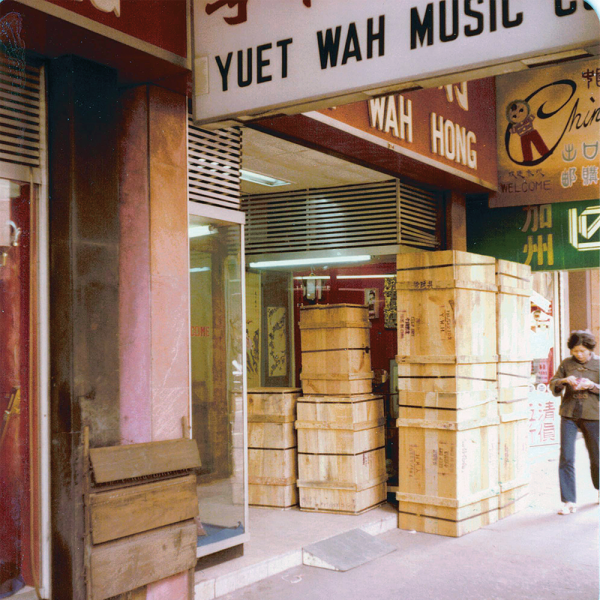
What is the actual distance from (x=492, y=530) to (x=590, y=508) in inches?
63.0

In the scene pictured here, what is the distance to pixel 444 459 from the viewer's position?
7258mm

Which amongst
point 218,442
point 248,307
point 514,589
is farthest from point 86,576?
point 248,307

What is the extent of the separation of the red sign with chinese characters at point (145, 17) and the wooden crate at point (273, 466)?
4741mm

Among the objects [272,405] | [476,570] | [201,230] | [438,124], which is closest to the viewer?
[201,230]

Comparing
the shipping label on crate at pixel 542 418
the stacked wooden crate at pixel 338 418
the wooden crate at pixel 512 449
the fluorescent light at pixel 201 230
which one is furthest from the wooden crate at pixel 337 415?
the shipping label on crate at pixel 542 418

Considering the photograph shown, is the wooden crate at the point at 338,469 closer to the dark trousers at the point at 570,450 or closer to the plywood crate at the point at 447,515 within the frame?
the plywood crate at the point at 447,515

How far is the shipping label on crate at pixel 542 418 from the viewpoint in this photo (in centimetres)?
1165

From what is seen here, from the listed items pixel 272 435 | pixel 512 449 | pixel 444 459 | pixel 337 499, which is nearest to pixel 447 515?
pixel 444 459

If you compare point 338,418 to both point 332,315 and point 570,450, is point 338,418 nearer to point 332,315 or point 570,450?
point 332,315

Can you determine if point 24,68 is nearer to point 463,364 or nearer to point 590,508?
point 463,364

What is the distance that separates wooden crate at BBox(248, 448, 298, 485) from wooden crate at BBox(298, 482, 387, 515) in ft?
0.62

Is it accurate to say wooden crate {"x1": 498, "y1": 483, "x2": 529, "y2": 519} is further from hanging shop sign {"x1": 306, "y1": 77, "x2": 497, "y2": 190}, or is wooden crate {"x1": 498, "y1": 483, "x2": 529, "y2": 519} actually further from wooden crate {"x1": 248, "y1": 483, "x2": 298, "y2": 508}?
hanging shop sign {"x1": 306, "y1": 77, "x2": 497, "y2": 190}

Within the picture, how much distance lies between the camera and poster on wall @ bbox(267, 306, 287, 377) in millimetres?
10156

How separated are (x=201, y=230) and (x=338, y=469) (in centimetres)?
330
